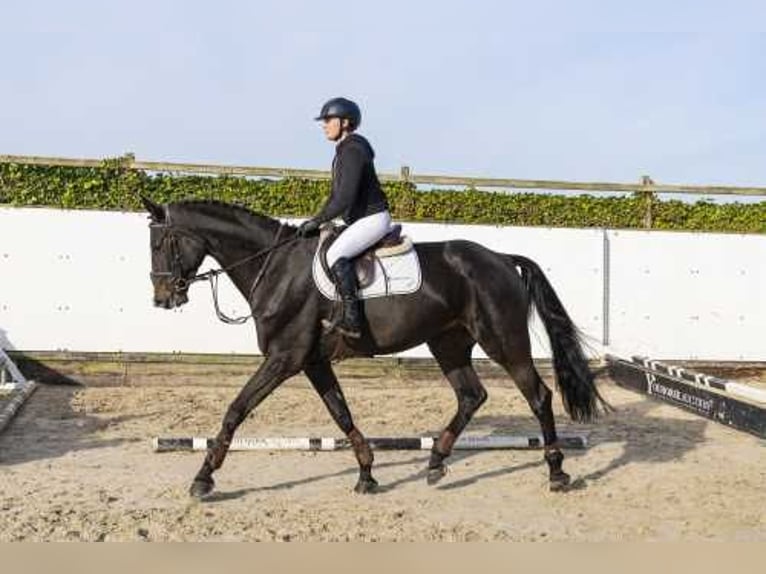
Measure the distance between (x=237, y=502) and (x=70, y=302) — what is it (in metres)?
6.23

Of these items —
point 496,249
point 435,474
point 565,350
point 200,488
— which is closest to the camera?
point 200,488

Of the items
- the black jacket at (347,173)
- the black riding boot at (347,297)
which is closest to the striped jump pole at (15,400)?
the black riding boot at (347,297)

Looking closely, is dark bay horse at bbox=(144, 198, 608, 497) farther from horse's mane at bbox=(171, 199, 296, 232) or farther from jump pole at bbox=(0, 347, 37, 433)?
jump pole at bbox=(0, 347, 37, 433)

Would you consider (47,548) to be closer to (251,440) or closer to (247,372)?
(251,440)

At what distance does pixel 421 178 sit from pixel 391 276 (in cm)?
617

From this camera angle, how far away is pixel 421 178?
12102 mm

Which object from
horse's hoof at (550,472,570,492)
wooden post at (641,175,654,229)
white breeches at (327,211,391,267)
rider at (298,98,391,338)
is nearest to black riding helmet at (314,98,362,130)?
rider at (298,98,391,338)

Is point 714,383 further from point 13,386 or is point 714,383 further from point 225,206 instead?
point 13,386

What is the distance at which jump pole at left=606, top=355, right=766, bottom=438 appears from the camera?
25.7ft

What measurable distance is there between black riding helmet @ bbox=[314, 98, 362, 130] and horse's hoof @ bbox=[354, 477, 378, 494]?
2530mm

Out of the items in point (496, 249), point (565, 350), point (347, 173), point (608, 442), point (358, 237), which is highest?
point (347, 173)

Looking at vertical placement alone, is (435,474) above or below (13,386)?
above

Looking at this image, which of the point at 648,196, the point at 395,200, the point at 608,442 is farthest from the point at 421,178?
the point at 608,442

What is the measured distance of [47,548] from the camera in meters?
4.19
